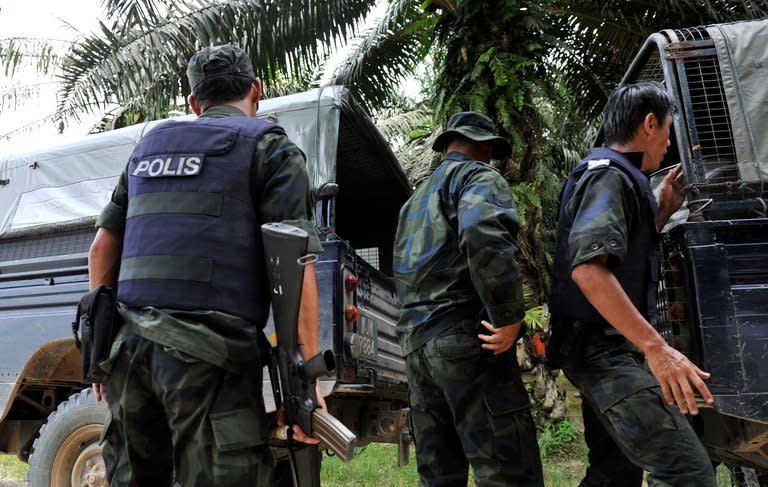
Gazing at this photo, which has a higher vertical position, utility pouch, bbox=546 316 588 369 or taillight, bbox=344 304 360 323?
taillight, bbox=344 304 360 323

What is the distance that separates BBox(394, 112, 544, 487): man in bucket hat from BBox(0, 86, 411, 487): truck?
28.3 inches

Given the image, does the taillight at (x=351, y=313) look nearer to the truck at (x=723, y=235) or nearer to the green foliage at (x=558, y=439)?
the truck at (x=723, y=235)

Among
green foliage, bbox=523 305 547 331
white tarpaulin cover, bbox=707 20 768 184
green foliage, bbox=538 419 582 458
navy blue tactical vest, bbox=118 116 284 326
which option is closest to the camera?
navy blue tactical vest, bbox=118 116 284 326

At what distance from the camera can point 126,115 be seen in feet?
36.7

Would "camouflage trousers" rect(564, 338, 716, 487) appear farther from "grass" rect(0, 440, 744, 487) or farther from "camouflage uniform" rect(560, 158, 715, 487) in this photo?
"grass" rect(0, 440, 744, 487)

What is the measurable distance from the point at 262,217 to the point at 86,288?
232 cm

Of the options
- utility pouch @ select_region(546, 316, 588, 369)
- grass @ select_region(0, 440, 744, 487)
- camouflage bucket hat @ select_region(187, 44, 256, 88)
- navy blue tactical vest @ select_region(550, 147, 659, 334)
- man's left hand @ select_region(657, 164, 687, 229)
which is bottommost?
grass @ select_region(0, 440, 744, 487)

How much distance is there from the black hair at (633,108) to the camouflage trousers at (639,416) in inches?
29.5

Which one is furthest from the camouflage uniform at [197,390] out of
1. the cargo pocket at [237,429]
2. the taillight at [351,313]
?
the taillight at [351,313]

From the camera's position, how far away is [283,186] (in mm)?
2064

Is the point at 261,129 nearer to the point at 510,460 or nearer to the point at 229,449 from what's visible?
the point at 229,449

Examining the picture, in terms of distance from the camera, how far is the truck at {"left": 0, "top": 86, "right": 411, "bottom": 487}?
3562 mm

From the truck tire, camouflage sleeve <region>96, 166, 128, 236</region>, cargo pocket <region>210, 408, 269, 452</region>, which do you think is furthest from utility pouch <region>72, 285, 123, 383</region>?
the truck tire

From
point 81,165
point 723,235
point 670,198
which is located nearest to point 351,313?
point 670,198
